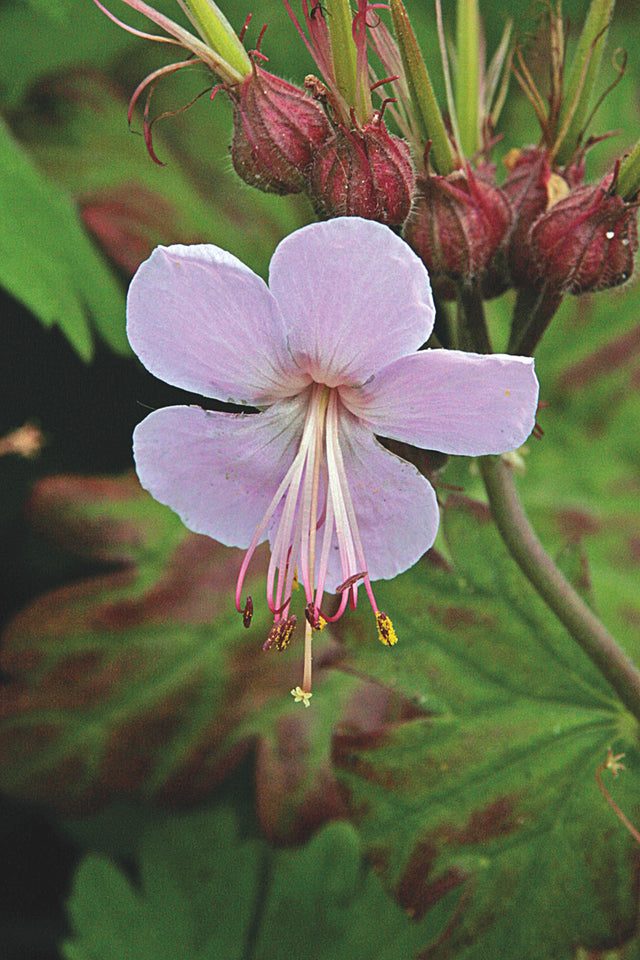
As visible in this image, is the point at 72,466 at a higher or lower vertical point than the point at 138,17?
lower

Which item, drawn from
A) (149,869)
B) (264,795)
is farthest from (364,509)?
(149,869)

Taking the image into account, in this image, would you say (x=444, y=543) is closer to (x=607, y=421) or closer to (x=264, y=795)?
(x=264, y=795)

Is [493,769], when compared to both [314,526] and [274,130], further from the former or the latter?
[274,130]

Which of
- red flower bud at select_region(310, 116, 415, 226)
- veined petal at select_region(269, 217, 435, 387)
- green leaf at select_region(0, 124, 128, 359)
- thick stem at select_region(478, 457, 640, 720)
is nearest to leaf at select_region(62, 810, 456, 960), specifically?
thick stem at select_region(478, 457, 640, 720)

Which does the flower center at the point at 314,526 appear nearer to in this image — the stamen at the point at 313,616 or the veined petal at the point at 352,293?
the stamen at the point at 313,616

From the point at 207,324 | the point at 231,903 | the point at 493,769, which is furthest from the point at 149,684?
the point at 207,324

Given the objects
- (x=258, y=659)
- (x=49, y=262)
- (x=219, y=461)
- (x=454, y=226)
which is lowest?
(x=258, y=659)

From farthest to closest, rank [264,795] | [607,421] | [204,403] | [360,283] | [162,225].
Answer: [607,421] → [162,225] → [204,403] → [264,795] → [360,283]
